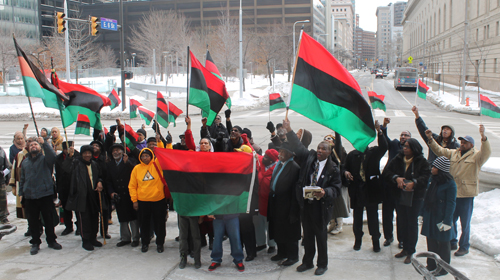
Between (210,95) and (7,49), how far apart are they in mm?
38999

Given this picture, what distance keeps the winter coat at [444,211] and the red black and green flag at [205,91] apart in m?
4.07

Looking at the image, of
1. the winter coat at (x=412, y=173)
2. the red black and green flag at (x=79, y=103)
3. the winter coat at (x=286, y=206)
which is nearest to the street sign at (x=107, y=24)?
the red black and green flag at (x=79, y=103)

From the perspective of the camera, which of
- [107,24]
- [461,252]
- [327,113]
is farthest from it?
[107,24]

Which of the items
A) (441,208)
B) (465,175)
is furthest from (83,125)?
(465,175)

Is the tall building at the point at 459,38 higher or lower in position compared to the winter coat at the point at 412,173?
higher

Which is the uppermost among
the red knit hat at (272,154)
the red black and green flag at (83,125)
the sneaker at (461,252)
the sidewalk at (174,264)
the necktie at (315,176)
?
the red black and green flag at (83,125)

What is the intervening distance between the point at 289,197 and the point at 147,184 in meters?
2.09

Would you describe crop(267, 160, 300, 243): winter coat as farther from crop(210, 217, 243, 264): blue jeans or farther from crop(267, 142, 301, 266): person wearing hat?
crop(210, 217, 243, 264): blue jeans

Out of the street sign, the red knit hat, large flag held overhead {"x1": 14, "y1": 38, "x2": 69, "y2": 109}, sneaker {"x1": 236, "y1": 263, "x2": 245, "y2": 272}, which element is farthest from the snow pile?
the street sign

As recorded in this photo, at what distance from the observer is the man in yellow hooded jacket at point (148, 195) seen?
6219mm

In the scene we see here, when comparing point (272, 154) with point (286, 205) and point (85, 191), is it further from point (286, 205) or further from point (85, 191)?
point (85, 191)

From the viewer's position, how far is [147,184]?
6227 mm

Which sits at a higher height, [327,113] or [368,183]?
[327,113]

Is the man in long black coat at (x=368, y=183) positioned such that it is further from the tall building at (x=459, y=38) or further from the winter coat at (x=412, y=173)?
the tall building at (x=459, y=38)
